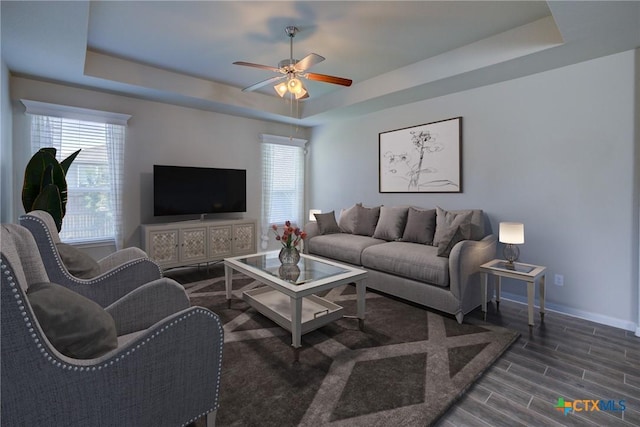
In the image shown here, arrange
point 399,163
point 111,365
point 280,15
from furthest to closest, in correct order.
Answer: point 399,163, point 280,15, point 111,365

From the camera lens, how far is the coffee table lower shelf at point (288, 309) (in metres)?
2.35

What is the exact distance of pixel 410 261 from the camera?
3.07 meters

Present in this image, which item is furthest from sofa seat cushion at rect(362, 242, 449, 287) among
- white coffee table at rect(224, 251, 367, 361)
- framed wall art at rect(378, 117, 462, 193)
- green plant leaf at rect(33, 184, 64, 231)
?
green plant leaf at rect(33, 184, 64, 231)

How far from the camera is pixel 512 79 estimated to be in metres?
3.31

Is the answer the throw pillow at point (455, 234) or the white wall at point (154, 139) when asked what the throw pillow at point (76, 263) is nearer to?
the white wall at point (154, 139)

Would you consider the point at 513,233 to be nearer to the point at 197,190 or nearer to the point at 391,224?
the point at 391,224

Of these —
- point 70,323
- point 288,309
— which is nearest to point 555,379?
point 288,309

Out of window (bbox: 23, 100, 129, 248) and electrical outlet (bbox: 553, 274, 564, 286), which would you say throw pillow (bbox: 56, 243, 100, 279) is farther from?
electrical outlet (bbox: 553, 274, 564, 286)

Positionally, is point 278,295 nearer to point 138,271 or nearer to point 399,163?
point 138,271

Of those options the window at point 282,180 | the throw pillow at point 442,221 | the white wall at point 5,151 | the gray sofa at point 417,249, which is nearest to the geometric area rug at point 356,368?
the gray sofa at point 417,249

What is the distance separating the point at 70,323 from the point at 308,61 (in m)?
2.37

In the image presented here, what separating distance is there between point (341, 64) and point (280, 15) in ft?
3.85

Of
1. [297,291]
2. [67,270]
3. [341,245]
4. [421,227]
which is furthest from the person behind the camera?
[341,245]

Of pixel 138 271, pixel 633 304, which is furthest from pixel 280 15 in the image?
pixel 633 304
